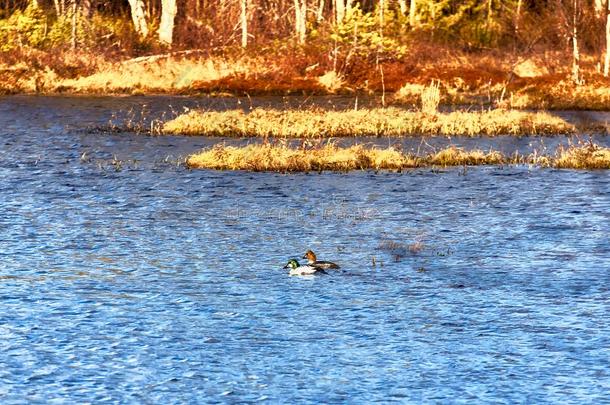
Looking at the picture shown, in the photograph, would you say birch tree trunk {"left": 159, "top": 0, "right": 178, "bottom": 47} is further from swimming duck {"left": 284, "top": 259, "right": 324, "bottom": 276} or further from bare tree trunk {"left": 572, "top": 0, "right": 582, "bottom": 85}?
swimming duck {"left": 284, "top": 259, "right": 324, "bottom": 276}

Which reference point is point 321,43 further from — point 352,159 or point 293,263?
Answer: point 293,263

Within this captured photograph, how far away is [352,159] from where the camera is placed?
30578mm

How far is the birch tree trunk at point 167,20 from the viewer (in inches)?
2454

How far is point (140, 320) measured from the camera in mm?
15102

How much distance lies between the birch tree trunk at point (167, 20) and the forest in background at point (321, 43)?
55 millimetres

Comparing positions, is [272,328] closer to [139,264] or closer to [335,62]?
[139,264]

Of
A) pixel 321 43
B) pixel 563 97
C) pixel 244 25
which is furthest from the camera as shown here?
pixel 244 25

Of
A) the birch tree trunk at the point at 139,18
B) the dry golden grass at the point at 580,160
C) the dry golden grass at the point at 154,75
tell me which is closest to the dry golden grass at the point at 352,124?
the dry golden grass at the point at 580,160

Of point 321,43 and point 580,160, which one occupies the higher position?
point 321,43

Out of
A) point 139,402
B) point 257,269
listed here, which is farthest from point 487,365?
point 257,269

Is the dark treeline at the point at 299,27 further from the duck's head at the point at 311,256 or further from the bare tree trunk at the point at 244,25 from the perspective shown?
the duck's head at the point at 311,256

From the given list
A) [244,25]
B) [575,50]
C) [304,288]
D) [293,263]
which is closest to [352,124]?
[575,50]

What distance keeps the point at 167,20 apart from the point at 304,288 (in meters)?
47.8

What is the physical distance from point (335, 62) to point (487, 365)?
44.8m
